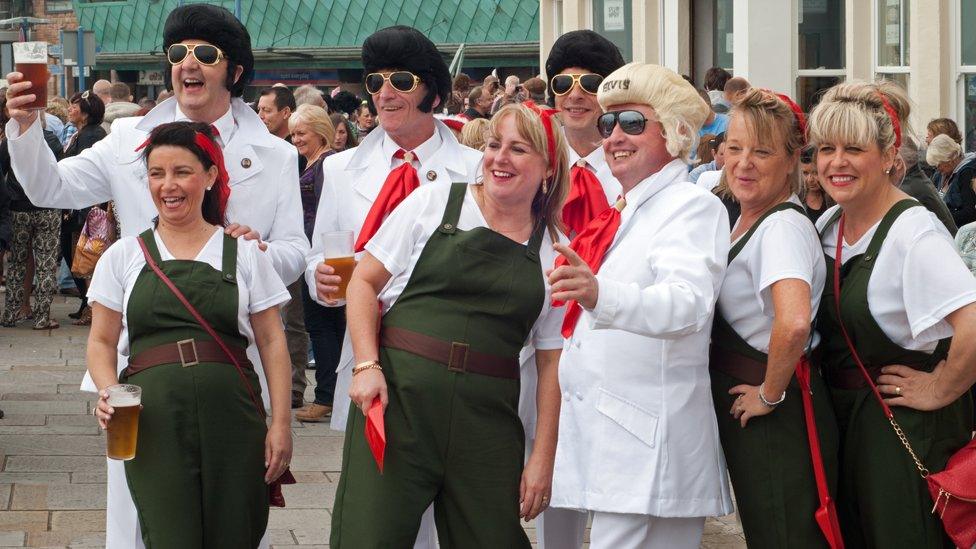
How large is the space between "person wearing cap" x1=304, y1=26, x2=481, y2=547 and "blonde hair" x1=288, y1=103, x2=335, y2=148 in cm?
471

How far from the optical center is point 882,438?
453 cm

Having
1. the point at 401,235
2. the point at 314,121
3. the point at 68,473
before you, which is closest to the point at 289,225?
the point at 401,235

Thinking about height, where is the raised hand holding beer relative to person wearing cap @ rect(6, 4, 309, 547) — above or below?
below

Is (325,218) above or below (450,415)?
above

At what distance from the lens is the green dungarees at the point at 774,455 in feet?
14.6

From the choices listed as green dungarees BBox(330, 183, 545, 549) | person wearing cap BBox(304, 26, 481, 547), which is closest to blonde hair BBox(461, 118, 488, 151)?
person wearing cap BBox(304, 26, 481, 547)

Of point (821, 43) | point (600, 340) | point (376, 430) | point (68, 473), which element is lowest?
point (68, 473)

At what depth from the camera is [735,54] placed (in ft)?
58.4

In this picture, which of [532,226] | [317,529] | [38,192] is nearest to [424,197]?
[532,226]

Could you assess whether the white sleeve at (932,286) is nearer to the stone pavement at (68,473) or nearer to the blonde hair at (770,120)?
the blonde hair at (770,120)

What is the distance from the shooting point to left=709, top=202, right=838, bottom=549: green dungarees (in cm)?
445

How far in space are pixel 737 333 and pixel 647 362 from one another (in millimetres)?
442

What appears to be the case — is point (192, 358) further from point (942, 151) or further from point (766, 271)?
point (942, 151)

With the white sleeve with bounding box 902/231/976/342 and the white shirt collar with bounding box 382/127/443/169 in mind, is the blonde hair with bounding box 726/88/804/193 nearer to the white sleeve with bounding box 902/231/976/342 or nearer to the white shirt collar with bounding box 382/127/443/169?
the white sleeve with bounding box 902/231/976/342
